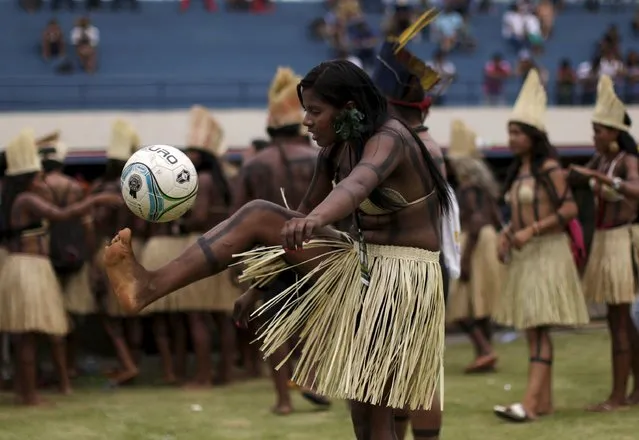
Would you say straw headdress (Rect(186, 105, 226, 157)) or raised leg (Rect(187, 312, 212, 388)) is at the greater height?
straw headdress (Rect(186, 105, 226, 157))

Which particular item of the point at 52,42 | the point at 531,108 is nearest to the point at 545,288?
the point at 531,108

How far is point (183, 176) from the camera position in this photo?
5168 mm

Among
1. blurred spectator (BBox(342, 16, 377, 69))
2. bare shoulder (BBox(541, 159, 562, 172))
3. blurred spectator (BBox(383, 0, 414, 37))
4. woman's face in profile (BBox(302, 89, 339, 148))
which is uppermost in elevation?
blurred spectator (BBox(383, 0, 414, 37))

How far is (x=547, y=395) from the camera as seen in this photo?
7.92m

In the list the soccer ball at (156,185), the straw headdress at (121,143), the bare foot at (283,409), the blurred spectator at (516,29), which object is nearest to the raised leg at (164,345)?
the straw headdress at (121,143)

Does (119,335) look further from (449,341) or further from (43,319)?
(449,341)

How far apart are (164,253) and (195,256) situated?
5.11m

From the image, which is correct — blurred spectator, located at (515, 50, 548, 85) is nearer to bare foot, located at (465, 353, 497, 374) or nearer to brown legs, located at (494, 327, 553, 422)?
bare foot, located at (465, 353, 497, 374)

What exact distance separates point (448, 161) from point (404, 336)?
19.6 feet

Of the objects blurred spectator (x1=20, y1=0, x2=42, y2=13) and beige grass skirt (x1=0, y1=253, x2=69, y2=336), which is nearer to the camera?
beige grass skirt (x1=0, y1=253, x2=69, y2=336)

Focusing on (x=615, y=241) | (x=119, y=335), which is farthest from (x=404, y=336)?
(x=119, y=335)

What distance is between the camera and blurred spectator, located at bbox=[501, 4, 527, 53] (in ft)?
69.6

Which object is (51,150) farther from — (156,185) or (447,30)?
(447,30)

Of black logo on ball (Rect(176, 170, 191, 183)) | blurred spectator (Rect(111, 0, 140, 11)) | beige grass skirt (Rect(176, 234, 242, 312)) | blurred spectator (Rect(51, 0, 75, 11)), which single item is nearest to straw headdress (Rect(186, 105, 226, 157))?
beige grass skirt (Rect(176, 234, 242, 312))
